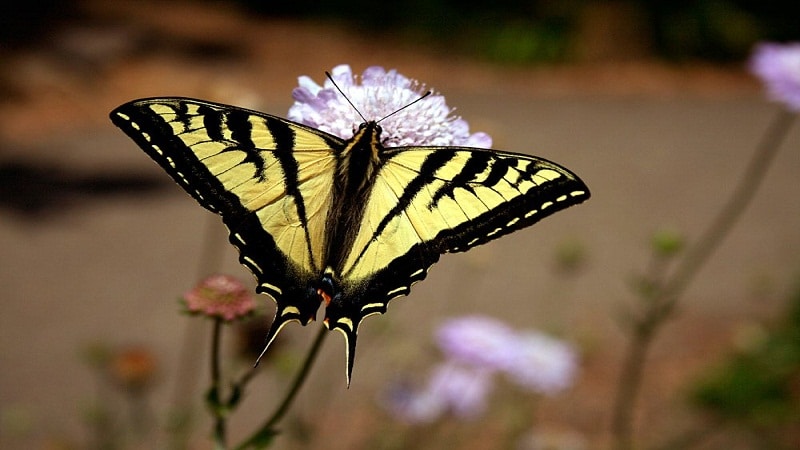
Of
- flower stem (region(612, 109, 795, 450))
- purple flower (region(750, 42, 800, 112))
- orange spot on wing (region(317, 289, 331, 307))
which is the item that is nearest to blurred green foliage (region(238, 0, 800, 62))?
flower stem (region(612, 109, 795, 450))

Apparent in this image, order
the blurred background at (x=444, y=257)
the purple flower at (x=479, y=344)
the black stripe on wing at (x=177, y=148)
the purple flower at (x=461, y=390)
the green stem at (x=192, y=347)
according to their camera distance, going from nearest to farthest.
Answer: the black stripe on wing at (x=177, y=148), the purple flower at (x=479, y=344), the purple flower at (x=461, y=390), the green stem at (x=192, y=347), the blurred background at (x=444, y=257)

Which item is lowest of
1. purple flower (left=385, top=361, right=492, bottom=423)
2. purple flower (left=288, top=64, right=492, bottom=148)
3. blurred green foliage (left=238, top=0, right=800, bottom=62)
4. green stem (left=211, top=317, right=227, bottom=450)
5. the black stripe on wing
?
green stem (left=211, top=317, right=227, bottom=450)

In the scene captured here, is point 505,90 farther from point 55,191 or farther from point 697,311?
point 55,191

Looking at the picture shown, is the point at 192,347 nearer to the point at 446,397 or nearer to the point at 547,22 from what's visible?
the point at 446,397

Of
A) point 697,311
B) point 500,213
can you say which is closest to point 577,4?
point 697,311

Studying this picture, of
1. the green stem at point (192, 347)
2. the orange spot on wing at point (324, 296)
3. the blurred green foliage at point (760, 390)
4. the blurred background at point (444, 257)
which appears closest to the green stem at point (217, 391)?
the orange spot on wing at point (324, 296)

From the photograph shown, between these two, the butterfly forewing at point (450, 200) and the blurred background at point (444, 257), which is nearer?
the butterfly forewing at point (450, 200)

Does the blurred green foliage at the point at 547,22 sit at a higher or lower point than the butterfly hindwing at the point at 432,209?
higher

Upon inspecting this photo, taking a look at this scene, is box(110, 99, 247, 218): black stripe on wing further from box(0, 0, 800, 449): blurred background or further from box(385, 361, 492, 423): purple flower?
box(385, 361, 492, 423): purple flower

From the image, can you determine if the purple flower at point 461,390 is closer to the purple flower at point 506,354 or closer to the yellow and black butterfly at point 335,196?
the purple flower at point 506,354
